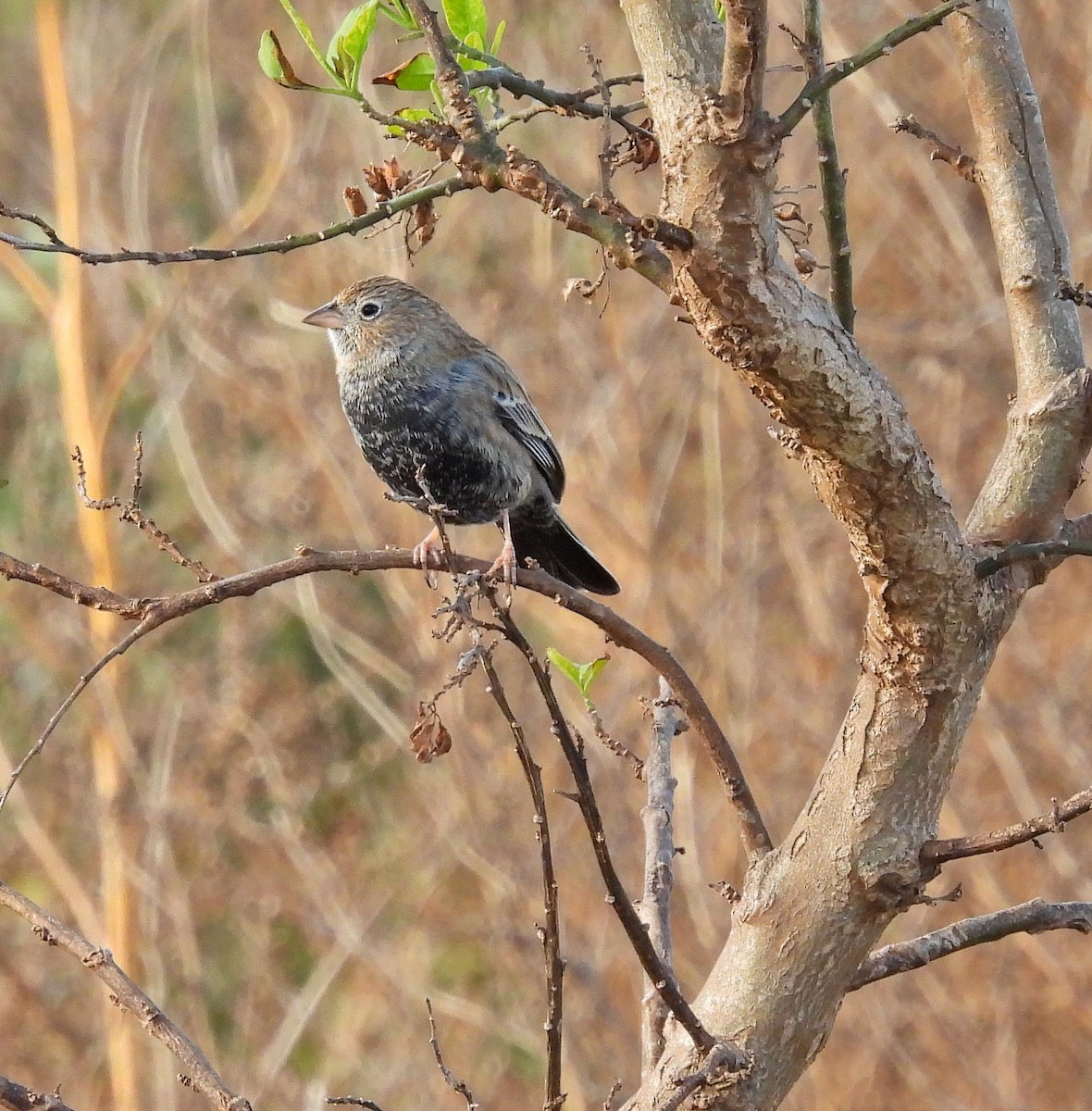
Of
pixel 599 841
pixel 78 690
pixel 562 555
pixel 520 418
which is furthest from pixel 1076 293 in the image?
pixel 562 555

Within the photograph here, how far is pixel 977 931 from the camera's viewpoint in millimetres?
1979

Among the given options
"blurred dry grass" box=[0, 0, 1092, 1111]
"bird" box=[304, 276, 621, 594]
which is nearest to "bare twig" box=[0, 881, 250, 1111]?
"bird" box=[304, 276, 621, 594]

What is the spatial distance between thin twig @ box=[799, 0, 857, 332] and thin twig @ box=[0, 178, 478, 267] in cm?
48

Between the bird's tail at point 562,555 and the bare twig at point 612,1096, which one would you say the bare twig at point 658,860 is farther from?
the bird's tail at point 562,555

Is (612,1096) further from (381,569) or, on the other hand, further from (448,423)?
(448,423)

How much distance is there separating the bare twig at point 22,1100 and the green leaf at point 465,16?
1463 millimetres

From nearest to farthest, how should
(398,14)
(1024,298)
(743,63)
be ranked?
(743,63)
(398,14)
(1024,298)

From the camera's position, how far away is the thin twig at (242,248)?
1729 mm

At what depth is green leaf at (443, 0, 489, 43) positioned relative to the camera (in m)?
2.07

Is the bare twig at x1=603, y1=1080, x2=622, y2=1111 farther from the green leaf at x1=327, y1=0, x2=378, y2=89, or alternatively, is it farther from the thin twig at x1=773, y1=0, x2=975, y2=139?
the green leaf at x1=327, y1=0, x2=378, y2=89

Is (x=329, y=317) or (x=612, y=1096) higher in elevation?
(x=329, y=317)

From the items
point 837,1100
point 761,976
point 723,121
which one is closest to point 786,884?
point 761,976

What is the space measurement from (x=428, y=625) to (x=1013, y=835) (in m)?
4.07

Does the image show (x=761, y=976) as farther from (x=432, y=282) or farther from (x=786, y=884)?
(x=432, y=282)
